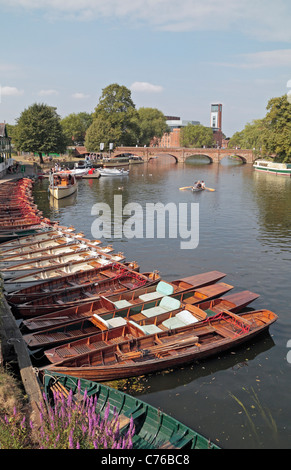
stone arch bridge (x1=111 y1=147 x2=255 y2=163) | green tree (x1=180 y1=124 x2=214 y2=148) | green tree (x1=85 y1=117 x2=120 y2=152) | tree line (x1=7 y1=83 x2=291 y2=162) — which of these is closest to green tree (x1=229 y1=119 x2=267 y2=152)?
tree line (x1=7 y1=83 x2=291 y2=162)

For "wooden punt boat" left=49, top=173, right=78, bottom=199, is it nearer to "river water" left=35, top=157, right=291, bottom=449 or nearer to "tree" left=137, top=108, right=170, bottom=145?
"river water" left=35, top=157, right=291, bottom=449

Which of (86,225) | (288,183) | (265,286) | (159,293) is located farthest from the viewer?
(288,183)

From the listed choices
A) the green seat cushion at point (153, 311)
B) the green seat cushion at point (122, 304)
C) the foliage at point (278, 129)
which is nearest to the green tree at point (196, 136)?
the foliage at point (278, 129)

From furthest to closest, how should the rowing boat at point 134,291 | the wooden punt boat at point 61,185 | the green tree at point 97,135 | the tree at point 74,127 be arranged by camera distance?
the tree at point 74,127 → the green tree at point 97,135 → the wooden punt boat at point 61,185 → the rowing boat at point 134,291

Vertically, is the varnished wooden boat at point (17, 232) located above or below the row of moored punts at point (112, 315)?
above

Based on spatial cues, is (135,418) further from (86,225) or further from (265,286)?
(86,225)

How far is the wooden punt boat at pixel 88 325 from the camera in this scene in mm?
15648

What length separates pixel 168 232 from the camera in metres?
37.8

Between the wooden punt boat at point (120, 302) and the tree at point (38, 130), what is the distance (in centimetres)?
6786

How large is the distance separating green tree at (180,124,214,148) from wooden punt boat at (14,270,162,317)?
16613cm

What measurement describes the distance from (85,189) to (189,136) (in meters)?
125

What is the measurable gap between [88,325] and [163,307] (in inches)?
145

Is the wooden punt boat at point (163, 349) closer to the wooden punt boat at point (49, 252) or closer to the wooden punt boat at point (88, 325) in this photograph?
the wooden punt boat at point (88, 325)
